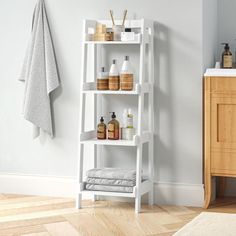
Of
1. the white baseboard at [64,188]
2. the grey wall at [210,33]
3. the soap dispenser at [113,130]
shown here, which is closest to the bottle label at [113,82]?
the soap dispenser at [113,130]

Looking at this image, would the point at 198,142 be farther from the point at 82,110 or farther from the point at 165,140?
the point at 82,110

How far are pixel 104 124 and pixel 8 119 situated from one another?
2.73 ft

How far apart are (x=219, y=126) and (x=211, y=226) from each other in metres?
0.74

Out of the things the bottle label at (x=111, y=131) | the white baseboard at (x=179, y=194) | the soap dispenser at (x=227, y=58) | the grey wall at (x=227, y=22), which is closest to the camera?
the bottle label at (x=111, y=131)

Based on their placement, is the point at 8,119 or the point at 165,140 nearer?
the point at 165,140

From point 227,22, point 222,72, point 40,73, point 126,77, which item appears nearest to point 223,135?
point 222,72

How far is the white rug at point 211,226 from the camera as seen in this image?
351 centimetres

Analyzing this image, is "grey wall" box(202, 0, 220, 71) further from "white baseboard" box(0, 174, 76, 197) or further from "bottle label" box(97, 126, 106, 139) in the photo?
"white baseboard" box(0, 174, 76, 197)

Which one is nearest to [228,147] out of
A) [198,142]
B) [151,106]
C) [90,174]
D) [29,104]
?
[198,142]

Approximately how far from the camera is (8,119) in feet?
15.1

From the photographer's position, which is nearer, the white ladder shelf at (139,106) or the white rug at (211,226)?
the white rug at (211,226)

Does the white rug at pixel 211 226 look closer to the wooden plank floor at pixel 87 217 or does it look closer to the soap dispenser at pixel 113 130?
the wooden plank floor at pixel 87 217

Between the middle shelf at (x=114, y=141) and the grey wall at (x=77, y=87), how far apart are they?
0.65ft

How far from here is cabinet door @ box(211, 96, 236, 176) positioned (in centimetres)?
406
